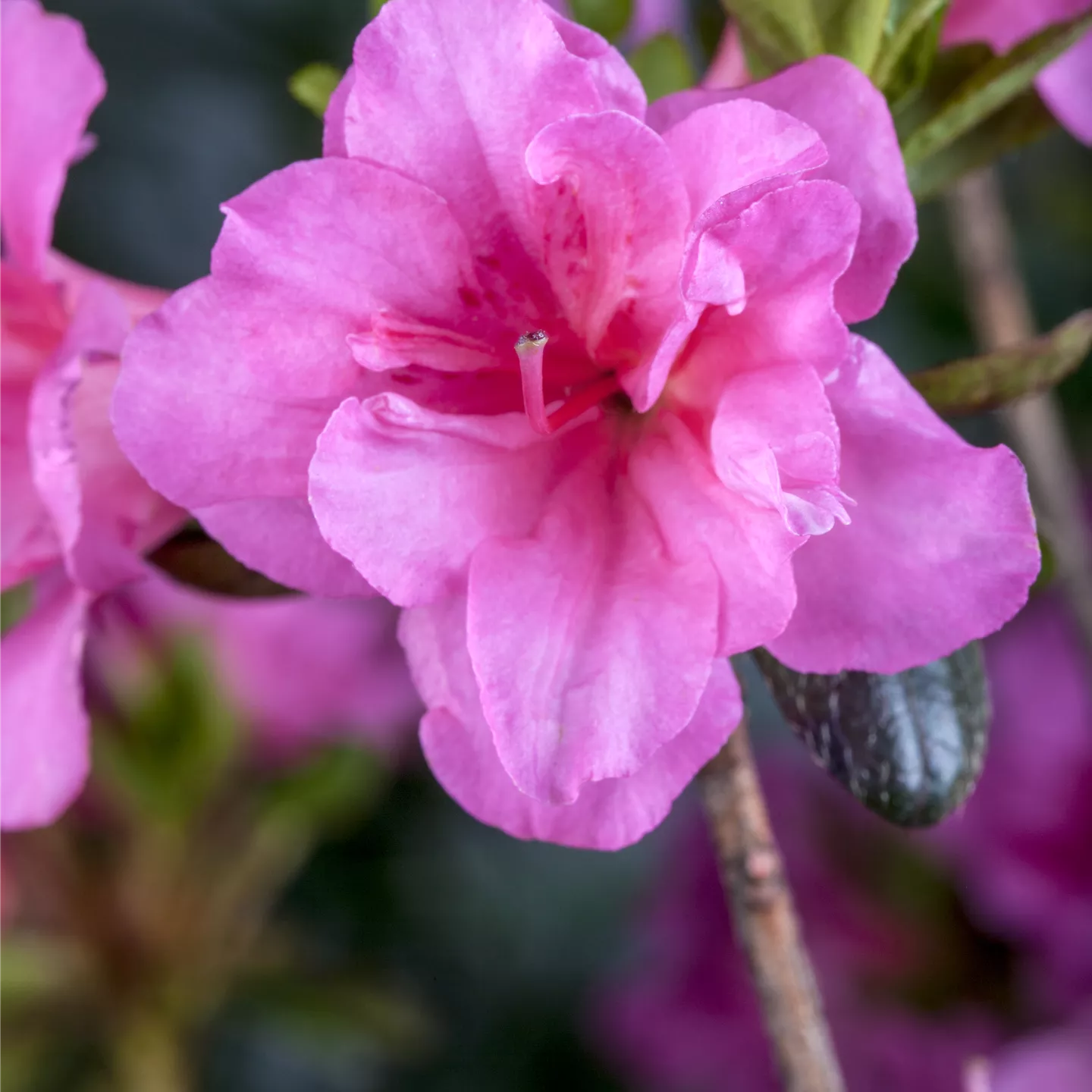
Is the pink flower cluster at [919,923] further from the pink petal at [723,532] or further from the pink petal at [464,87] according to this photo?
the pink petal at [464,87]

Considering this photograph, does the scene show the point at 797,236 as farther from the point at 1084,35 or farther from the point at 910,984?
the point at 910,984

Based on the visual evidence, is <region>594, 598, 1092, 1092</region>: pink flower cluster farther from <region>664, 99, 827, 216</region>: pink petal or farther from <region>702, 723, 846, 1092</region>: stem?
<region>664, 99, 827, 216</region>: pink petal

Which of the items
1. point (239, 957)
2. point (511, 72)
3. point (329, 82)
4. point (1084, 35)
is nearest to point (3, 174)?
point (329, 82)

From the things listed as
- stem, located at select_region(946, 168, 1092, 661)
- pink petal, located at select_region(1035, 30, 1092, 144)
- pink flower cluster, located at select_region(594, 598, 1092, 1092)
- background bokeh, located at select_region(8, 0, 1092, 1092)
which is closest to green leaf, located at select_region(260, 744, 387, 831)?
background bokeh, located at select_region(8, 0, 1092, 1092)

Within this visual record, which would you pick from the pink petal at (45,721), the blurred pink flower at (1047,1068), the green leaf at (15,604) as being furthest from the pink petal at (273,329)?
the blurred pink flower at (1047,1068)

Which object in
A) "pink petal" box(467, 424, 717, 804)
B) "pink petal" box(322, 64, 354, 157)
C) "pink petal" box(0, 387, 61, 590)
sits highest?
"pink petal" box(322, 64, 354, 157)
